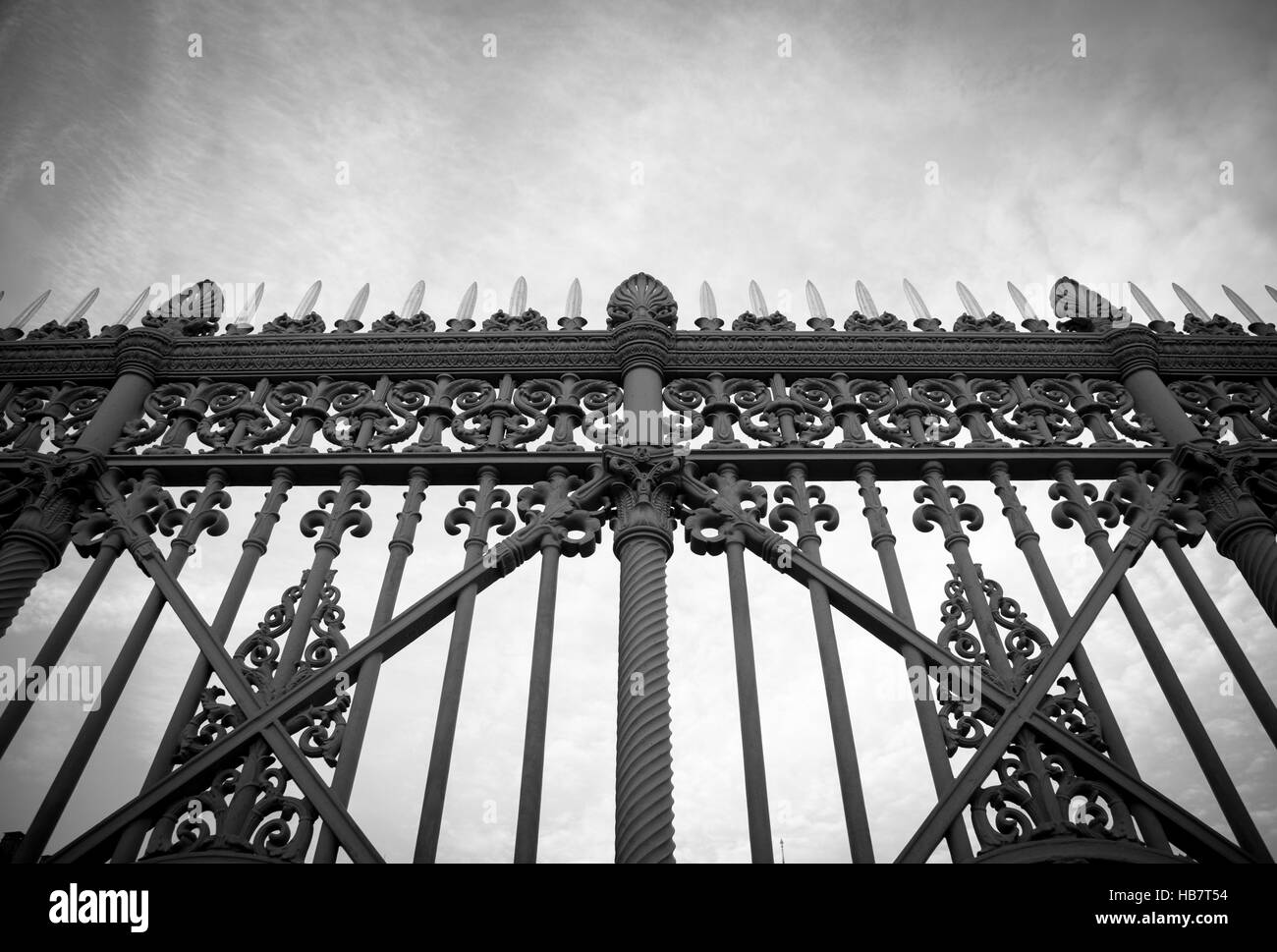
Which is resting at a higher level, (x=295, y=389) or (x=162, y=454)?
(x=295, y=389)

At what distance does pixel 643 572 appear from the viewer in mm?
5562

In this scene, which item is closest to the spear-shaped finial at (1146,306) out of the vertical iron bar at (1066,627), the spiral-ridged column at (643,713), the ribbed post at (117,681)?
the vertical iron bar at (1066,627)

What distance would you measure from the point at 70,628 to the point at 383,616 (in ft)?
5.80

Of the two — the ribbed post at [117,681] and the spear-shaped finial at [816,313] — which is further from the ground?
the spear-shaped finial at [816,313]

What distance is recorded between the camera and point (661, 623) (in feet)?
17.5

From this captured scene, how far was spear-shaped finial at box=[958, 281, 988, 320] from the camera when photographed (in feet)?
24.5

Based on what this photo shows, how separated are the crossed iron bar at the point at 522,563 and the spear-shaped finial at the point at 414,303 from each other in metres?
2.23

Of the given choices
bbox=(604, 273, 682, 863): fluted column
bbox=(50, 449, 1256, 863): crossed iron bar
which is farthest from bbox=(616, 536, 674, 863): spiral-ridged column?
bbox=(50, 449, 1256, 863): crossed iron bar

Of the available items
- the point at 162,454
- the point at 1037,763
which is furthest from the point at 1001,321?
the point at 162,454

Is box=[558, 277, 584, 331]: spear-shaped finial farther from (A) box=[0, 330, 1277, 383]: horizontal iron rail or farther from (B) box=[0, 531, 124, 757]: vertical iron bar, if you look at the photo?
(B) box=[0, 531, 124, 757]: vertical iron bar

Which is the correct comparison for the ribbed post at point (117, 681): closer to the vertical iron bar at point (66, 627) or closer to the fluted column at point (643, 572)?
the vertical iron bar at point (66, 627)

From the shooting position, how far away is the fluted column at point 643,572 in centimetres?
463
